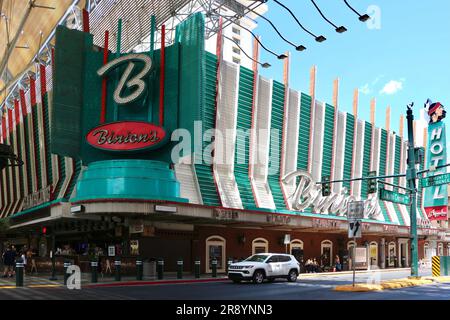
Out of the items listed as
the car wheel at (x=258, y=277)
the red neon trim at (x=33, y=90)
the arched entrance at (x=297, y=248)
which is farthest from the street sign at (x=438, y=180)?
Result: the red neon trim at (x=33, y=90)

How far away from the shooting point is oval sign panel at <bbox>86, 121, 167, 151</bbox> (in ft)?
107

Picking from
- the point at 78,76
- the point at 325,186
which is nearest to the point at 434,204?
the point at 325,186

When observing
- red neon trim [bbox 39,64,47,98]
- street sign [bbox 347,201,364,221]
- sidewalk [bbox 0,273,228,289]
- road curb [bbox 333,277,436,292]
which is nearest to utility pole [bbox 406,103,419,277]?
road curb [bbox 333,277,436,292]

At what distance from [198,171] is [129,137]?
5489 mm

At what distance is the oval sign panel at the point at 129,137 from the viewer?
32.5m

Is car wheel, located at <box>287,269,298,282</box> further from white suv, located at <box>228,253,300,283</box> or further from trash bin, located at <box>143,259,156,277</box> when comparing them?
trash bin, located at <box>143,259,156,277</box>

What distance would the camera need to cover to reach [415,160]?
101 ft

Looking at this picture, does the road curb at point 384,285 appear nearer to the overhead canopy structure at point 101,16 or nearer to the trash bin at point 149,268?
the trash bin at point 149,268

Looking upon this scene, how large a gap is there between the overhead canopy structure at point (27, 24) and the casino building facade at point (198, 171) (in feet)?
16.6

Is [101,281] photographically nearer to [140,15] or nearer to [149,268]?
[149,268]

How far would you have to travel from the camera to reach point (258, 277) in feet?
86.9

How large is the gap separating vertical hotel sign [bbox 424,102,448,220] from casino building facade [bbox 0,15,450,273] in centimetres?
644
